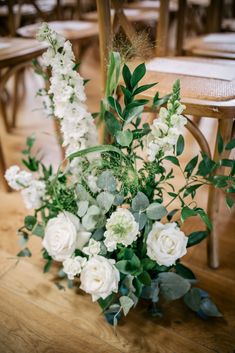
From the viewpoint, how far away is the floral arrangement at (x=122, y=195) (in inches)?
26.3

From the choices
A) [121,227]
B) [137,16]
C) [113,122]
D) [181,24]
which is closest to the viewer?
[121,227]

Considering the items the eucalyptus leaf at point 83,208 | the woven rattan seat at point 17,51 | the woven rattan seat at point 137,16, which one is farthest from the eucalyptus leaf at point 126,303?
the woven rattan seat at point 137,16

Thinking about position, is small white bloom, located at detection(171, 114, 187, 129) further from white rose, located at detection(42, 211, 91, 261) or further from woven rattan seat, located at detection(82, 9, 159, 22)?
woven rattan seat, located at detection(82, 9, 159, 22)

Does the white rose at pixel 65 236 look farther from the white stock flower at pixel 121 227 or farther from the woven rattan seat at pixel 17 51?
the woven rattan seat at pixel 17 51

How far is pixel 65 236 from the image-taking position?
74cm

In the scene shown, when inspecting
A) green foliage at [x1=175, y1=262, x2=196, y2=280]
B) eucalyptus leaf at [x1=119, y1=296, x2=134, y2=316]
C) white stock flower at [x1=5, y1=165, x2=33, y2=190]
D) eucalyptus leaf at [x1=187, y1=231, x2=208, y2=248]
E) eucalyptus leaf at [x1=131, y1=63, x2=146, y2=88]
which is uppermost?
eucalyptus leaf at [x1=131, y1=63, x2=146, y2=88]

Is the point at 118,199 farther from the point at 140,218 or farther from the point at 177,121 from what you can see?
the point at 177,121

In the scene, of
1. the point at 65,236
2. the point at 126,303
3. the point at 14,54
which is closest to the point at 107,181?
the point at 65,236

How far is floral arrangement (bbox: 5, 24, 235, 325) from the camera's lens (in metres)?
0.67

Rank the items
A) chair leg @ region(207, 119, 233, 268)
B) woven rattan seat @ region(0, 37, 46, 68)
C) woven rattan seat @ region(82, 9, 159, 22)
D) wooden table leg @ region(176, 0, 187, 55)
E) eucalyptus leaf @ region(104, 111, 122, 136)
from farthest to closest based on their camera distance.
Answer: woven rattan seat @ region(82, 9, 159, 22), wooden table leg @ region(176, 0, 187, 55), woven rattan seat @ region(0, 37, 46, 68), chair leg @ region(207, 119, 233, 268), eucalyptus leaf @ region(104, 111, 122, 136)

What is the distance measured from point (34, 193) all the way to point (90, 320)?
1.22 feet

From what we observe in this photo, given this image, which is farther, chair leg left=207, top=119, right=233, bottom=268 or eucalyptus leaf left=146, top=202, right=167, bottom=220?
chair leg left=207, top=119, right=233, bottom=268

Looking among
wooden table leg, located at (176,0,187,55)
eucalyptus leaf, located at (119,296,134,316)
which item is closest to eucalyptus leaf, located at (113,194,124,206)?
eucalyptus leaf, located at (119,296,134,316)

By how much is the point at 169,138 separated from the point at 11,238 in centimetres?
76
